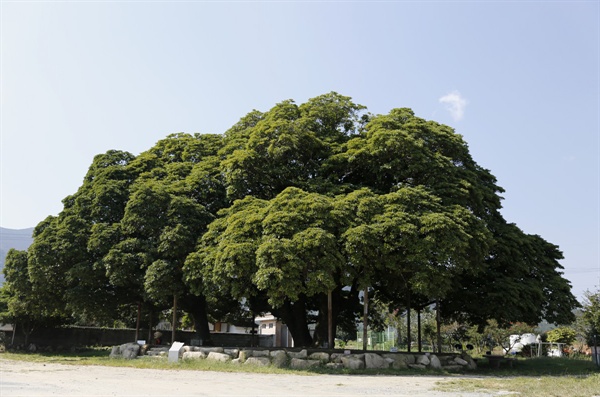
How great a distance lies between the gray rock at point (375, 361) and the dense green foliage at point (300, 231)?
269 centimetres

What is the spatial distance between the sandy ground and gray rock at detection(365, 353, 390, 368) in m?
2.11

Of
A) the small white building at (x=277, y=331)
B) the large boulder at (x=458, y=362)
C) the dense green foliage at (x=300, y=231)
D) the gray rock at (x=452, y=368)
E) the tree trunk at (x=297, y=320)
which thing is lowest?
the small white building at (x=277, y=331)

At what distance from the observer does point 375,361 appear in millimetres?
17578

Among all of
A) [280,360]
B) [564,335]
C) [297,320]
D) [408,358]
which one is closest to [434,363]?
[408,358]

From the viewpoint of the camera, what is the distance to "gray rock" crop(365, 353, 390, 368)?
57.3 ft

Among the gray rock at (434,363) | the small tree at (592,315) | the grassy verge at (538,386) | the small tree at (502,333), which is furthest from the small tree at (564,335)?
the gray rock at (434,363)

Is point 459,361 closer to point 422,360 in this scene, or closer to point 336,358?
point 422,360

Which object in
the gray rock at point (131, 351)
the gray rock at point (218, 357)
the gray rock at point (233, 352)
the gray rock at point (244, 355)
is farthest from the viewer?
the gray rock at point (131, 351)

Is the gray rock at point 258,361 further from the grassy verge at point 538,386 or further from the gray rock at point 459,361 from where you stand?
the gray rock at point 459,361

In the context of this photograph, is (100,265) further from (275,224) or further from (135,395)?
(135,395)

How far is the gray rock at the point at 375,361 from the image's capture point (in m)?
17.5

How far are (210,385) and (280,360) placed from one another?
587 centimetres

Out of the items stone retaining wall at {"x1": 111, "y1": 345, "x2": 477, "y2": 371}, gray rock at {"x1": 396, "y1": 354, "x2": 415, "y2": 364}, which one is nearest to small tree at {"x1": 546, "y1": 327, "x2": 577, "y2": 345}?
stone retaining wall at {"x1": 111, "y1": 345, "x2": 477, "y2": 371}

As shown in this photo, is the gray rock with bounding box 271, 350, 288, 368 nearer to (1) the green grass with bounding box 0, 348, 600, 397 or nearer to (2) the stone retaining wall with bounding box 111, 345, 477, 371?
(2) the stone retaining wall with bounding box 111, 345, 477, 371
